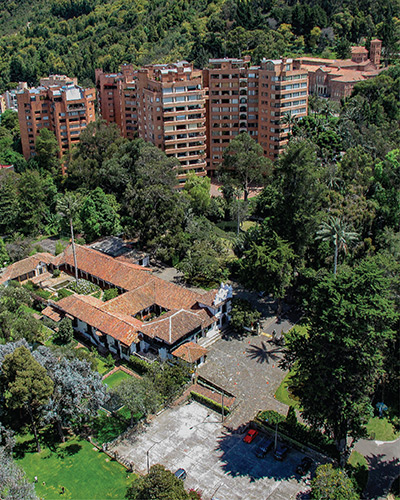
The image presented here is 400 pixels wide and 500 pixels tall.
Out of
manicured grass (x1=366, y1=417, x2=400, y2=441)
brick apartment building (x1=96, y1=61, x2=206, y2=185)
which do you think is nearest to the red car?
manicured grass (x1=366, y1=417, x2=400, y2=441)

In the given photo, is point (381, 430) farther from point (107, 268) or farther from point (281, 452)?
point (107, 268)

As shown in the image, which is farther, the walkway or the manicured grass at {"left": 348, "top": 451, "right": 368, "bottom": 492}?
the walkway

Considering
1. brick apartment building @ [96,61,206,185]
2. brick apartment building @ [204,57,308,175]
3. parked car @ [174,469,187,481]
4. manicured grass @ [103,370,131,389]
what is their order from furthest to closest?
brick apartment building @ [204,57,308,175]
brick apartment building @ [96,61,206,185]
manicured grass @ [103,370,131,389]
parked car @ [174,469,187,481]

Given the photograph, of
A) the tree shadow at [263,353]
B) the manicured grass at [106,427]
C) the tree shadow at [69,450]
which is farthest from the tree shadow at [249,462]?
the tree shadow at [69,450]

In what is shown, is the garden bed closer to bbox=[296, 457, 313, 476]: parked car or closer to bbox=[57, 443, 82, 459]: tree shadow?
bbox=[57, 443, 82, 459]: tree shadow

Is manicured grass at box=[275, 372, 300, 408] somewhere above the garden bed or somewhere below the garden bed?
below

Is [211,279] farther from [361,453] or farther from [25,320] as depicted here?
[361,453]

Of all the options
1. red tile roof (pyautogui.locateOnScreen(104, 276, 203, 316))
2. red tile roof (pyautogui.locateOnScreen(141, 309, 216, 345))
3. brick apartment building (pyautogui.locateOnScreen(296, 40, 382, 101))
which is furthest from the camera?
brick apartment building (pyautogui.locateOnScreen(296, 40, 382, 101))
